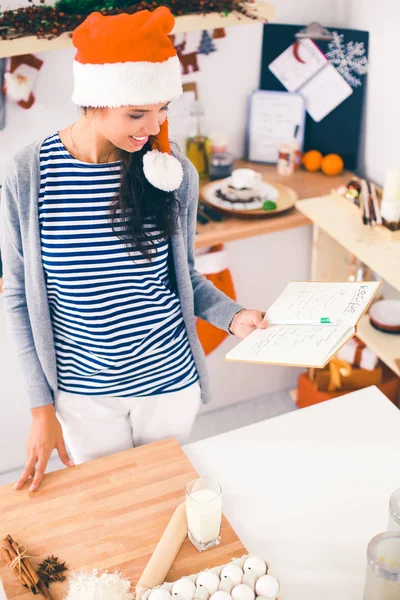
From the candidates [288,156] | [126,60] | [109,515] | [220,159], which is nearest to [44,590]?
[109,515]

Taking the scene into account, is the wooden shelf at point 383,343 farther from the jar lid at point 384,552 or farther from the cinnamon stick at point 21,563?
the cinnamon stick at point 21,563

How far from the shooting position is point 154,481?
4.36 ft

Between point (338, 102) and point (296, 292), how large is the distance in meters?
1.38

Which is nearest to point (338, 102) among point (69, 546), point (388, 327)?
point (388, 327)

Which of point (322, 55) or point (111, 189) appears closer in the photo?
point (111, 189)

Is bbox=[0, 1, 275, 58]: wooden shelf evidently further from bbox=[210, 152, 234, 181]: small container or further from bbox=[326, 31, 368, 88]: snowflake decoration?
bbox=[210, 152, 234, 181]: small container

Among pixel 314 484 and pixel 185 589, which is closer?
pixel 185 589

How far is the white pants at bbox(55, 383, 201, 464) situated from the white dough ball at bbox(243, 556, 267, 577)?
0.52 meters

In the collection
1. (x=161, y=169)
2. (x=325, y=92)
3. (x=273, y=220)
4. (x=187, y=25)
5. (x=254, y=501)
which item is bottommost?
(x=254, y=501)

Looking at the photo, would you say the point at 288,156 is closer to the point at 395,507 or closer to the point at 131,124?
the point at 131,124

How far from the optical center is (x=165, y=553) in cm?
114

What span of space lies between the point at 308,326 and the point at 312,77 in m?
1.56

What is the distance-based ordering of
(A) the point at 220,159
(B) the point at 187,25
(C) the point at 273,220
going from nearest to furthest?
(B) the point at 187,25 → (C) the point at 273,220 → (A) the point at 220,159

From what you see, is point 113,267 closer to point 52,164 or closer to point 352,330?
point 52,164
